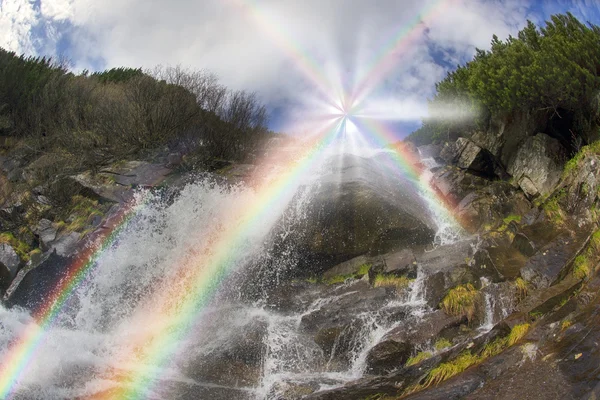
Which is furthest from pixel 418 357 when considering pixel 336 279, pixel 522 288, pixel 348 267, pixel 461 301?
pixel 348 267

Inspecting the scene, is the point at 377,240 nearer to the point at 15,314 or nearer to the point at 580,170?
the point at 580,170

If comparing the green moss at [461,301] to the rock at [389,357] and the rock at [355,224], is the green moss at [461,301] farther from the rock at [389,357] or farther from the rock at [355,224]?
the rock at [355,224]

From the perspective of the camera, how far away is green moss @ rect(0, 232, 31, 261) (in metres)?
20.3

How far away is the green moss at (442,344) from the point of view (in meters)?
11.2

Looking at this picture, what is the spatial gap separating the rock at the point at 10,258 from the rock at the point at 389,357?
1633 cm

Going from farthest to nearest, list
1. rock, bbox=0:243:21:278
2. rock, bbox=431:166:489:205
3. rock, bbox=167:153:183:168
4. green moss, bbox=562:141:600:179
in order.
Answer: rock, bbox=167:153:183:168 → rock, bbox=431:166:489:205 → rock, bbox=0:243:21:278 → green moss, bbox=562:141:600:179

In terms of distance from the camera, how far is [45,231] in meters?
21.3

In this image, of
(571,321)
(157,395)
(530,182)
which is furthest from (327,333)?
(530,182)

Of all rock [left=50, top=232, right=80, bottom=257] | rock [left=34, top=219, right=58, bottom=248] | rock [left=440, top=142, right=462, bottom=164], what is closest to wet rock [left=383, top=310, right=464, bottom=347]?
rock [left=440, top=142, right=462, bottom=164]

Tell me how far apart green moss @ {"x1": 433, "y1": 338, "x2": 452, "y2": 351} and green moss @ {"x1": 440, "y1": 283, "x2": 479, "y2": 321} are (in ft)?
3.27

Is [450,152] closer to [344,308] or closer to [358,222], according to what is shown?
[358,222]

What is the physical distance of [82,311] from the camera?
16312 mm

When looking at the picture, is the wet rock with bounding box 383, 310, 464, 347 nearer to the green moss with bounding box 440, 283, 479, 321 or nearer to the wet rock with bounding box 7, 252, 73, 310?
the green moss with bounding box 440, 283, 479, 321

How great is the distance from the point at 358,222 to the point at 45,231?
15.2 meters
